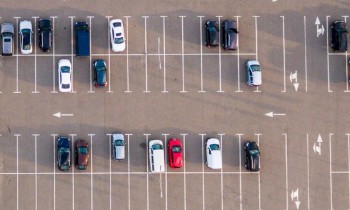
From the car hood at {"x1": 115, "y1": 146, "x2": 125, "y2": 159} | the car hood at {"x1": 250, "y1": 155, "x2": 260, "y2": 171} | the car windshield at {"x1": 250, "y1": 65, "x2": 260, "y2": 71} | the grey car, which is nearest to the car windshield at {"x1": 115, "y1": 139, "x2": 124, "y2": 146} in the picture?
the car hood at {"x1": 115, "y1": 146, "x2": 125, "y2": 159}

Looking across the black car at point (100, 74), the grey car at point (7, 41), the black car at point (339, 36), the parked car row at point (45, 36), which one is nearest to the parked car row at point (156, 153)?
the black car at point (100, 74)

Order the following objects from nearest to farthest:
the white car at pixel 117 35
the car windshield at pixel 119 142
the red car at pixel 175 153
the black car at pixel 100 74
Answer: the car windshield at pixel 119 142 < the red car at pixel 175 153 < the black car at pixel 100 74 < the white car at pixel 117 35

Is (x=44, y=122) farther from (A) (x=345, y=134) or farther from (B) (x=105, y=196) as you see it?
(A) (x=345, y=134)

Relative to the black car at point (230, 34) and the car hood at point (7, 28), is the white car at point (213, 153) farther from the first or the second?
the car hood at point (7, 28)

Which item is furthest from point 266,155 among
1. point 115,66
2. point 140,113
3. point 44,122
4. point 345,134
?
point 44,122

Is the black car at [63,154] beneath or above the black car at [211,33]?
beneath

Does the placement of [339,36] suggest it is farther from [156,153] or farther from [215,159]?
[156,153]
